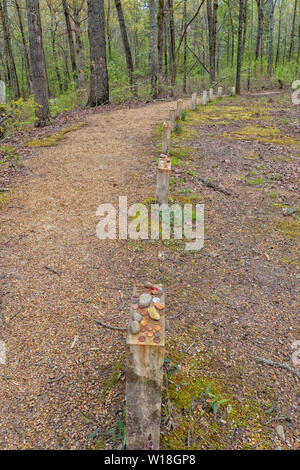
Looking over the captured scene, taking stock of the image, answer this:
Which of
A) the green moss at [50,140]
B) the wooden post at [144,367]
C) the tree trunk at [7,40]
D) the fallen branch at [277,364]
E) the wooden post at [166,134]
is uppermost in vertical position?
the tree trunk at [7,40]

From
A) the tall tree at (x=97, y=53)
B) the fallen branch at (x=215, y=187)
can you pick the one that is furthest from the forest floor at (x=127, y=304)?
the tall tree at (x=97, y=53)

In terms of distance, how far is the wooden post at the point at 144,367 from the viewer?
4.94 feet

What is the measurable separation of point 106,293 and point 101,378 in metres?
1.00

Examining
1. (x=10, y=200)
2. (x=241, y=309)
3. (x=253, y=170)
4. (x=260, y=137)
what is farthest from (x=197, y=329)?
(x=260, y=137)

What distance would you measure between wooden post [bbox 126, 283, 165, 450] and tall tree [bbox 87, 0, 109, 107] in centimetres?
1240

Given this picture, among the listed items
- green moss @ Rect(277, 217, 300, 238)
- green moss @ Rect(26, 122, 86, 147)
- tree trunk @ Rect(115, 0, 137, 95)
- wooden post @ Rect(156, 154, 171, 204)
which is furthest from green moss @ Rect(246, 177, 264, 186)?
tree trunk @ Rect(115, 0, 137, 95)

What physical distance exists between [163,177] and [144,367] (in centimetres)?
327

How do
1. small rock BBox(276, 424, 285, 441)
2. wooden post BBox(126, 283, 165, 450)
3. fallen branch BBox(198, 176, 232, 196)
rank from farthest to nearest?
fallen branch BBox(198, 176, 232, 196) < small rock BBox(276, 424, 285, 441) < wooden post BBox(126, 283, 165, 450)

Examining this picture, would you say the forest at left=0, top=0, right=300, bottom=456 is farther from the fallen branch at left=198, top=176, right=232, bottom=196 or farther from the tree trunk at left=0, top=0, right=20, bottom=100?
the tree trunk at left=0, top=0, right=20, bottom=100

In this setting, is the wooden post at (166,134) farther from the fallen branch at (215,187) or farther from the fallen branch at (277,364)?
the fallen branch at (277,364)

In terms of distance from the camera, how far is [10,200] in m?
4.95

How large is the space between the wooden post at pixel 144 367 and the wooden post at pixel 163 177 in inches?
112

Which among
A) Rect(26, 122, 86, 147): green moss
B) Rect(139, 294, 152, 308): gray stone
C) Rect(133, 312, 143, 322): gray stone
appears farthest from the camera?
Rect(26, 122, 86, 147): green moss

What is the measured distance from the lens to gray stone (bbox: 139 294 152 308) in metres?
1.71
